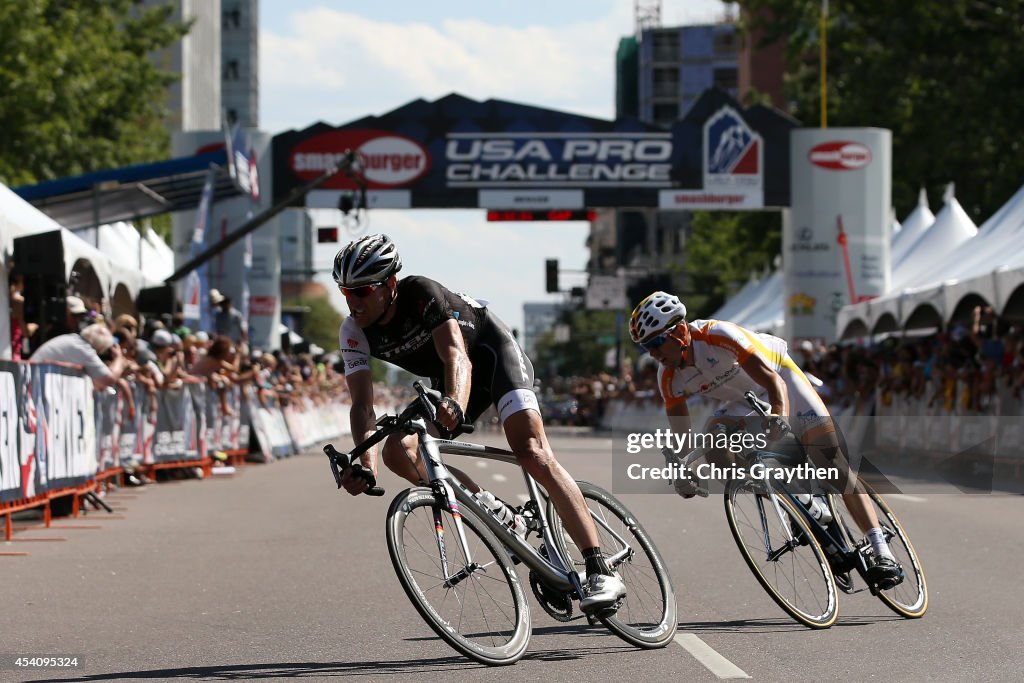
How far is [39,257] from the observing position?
16.8 m

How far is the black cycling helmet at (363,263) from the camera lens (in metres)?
7.02

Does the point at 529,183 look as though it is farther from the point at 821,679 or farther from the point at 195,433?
the point at 821,679

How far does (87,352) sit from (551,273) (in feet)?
147

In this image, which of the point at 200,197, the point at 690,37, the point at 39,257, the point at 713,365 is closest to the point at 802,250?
the point at 200,197

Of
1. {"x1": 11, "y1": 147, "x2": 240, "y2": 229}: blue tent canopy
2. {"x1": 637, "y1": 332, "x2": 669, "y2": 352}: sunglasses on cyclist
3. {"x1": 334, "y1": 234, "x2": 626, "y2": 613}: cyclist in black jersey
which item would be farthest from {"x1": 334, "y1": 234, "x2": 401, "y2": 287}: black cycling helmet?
{"x1": 11, "y1": 147, "x2": 240, "y2": 229}: blue tent canopy

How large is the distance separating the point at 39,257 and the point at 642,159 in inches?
996

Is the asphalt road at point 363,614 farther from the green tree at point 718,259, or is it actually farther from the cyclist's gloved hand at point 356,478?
the green tree at point 718,259

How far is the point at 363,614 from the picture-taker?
29.7 feet

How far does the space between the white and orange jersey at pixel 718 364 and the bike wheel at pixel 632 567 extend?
3.66ft

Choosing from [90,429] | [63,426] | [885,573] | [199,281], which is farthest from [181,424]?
[885,573]

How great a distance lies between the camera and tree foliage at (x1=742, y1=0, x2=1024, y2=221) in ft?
143

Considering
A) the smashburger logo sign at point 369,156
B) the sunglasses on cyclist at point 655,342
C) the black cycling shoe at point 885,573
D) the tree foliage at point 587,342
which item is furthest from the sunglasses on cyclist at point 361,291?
the tree foliage at point 587,342

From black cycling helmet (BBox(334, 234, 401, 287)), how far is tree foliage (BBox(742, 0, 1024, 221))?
38.3 m

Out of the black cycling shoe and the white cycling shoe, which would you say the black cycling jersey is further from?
the black cycling shoe
